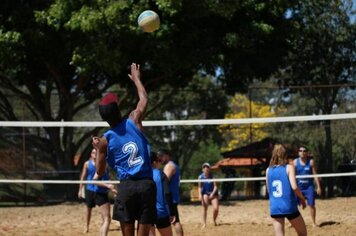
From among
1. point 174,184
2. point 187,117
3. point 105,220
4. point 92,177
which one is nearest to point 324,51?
point 187,117

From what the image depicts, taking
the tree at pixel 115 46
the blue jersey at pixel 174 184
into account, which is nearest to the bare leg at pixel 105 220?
the blue jersey at pixel 174 184

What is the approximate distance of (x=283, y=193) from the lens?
8.79 metres

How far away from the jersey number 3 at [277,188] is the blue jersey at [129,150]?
11.1ft

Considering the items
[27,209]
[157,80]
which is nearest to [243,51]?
[157,80]

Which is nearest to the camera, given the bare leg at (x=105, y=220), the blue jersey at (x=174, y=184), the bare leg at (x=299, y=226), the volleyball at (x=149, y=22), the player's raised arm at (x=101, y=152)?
the player's raised arm at (x=101, y=152)

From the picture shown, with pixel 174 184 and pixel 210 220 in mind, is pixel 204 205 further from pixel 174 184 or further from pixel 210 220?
pixel 174 184

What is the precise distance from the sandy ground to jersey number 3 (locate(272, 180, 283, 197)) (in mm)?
4077

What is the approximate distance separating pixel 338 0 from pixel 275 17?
7.18 m

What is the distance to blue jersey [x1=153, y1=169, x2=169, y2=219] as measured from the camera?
878cm

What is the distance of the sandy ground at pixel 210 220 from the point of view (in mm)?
13438

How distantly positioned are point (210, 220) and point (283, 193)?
7.10 metres

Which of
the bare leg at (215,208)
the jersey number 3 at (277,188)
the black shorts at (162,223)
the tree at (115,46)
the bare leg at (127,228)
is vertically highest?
the tree at (115,46)

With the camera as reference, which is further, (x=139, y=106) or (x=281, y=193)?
(x=281, y=193)

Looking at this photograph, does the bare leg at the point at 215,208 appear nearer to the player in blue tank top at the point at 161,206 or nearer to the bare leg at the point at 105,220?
the bare leg at the point at 105,220
